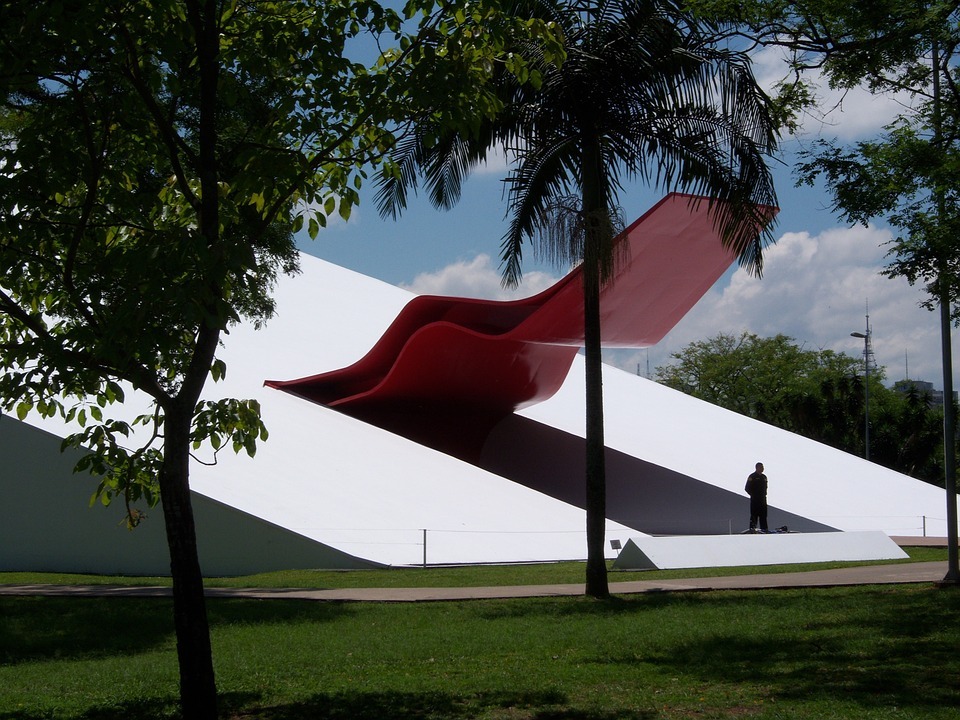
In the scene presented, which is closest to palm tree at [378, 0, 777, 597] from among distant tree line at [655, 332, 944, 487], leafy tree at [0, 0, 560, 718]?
leafy tree at [0, 0, 560, 718]

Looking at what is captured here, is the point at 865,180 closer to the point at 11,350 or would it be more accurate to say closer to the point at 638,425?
the point at 11,350

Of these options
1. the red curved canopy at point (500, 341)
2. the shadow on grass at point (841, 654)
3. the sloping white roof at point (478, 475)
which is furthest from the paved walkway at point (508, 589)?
the red curved canopy at point (500, 341)

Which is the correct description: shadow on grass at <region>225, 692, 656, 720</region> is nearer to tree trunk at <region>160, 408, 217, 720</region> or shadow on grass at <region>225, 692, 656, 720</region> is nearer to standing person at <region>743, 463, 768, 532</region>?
tree trunk at <region>160, 408, 217, 720</region>

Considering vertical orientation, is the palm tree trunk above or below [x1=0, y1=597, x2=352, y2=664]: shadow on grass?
above

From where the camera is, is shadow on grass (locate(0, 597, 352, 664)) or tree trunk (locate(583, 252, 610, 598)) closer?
shadow on grass (locate(0, 597, 352, 664))

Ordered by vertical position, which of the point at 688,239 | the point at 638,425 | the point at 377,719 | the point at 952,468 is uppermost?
the point at 688,239

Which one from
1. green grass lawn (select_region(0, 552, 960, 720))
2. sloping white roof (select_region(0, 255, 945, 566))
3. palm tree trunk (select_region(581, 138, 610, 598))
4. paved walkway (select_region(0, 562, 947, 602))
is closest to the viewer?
green grass lawn (select_region(0, 552, 960, 720))

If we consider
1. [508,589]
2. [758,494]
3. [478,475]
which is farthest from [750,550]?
[478,475]

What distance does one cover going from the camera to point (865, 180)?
9234 millimetres

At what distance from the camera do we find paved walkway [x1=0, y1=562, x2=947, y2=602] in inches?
428

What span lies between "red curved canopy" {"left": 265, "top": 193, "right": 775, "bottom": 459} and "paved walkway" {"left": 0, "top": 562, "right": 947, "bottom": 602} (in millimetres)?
6938

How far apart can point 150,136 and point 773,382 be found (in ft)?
177

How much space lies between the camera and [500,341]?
66.8 feet

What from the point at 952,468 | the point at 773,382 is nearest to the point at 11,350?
the point at 952,468
